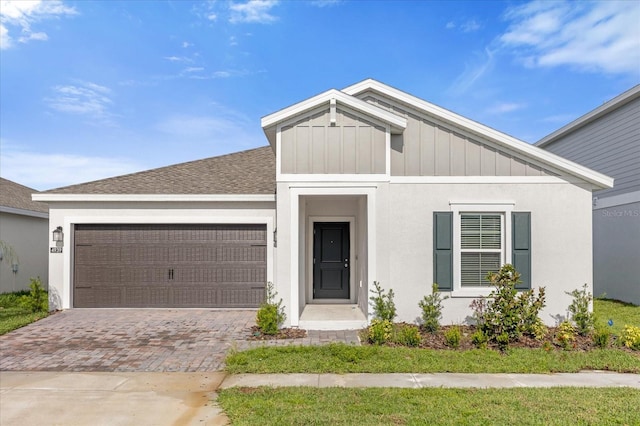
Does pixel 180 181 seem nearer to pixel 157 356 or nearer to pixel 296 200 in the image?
pixel 296 200

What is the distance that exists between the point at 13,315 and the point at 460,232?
10.5m

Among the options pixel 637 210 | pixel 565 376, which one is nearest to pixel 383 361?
pixel 565 376

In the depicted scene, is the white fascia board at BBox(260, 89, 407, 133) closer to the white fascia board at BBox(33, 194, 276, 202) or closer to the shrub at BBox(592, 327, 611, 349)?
the white fascia board at BBox(33, 194, 276, 202)

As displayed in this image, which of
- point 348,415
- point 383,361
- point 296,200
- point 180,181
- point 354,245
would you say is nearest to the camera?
point 348,415

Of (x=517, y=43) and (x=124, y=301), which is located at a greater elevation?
(x=517, y=43)

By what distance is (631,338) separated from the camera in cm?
734

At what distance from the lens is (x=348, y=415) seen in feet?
15.0

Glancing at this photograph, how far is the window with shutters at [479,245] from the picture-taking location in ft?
29.3

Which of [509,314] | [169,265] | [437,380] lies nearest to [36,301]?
[169,265]

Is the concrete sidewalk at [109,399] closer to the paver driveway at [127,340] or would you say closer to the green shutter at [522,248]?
the paver driveway at [127,340]

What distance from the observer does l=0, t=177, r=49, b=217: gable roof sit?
14.1m

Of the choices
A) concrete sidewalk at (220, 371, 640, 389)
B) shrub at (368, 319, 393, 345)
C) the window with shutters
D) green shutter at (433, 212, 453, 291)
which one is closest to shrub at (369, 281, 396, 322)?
shrub at (368, 319, 393, 345)

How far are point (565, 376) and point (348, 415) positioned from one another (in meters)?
3.45

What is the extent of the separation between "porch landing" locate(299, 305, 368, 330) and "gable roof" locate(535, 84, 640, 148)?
405 inches
